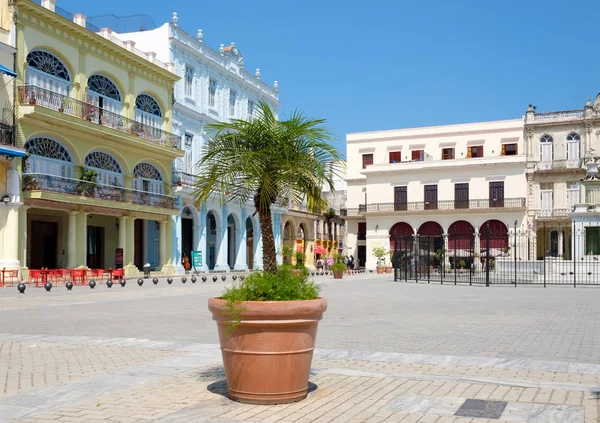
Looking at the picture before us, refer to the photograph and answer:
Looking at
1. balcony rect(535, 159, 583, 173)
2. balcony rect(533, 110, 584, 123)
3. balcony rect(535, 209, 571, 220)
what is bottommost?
balcony rect(535, 209, 571, 220)

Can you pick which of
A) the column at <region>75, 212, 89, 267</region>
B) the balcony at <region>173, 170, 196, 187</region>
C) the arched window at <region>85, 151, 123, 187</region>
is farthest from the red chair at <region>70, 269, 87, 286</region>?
the balcony at <region>173, 170, 196, 187</region>

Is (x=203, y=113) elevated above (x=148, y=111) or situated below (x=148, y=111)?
above

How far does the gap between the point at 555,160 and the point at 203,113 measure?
2878cm

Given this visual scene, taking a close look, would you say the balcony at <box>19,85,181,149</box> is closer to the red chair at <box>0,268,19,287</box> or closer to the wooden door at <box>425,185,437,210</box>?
the red chair at <box>0,268,19,287</box>

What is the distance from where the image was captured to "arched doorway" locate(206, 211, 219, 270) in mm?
46406

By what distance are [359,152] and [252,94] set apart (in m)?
15.3

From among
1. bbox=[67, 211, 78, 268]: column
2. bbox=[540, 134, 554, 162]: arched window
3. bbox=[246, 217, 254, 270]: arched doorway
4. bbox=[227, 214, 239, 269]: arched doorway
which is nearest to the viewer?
bbox=[67, 211, 78, 268]: column

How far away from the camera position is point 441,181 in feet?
190

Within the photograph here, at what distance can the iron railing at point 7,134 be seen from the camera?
90.2 ft

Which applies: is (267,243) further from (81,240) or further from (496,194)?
(496,194)

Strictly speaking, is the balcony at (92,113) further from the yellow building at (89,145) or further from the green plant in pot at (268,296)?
the green plant in pot at (268,296)

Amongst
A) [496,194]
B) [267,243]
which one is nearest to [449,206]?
[496,194]

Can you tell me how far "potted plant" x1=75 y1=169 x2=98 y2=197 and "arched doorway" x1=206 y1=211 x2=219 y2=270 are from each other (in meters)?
13.9

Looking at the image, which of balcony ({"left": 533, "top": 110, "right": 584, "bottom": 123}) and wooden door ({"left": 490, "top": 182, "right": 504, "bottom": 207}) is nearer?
balcony ({"left": 533, "top": 110, "right": 584, "bottom": 123})
